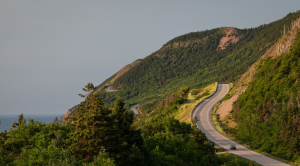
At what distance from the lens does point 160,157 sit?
40.2 m

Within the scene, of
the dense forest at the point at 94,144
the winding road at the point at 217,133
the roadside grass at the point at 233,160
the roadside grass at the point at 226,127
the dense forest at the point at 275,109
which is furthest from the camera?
the roadside grass at the point at 226,127

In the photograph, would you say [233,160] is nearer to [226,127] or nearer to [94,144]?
[94,144]

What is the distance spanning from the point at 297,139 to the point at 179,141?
23.8 m

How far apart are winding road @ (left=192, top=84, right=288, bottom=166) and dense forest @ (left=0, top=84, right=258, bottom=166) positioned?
7175 mm

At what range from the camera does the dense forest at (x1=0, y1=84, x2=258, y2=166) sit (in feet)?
85.6

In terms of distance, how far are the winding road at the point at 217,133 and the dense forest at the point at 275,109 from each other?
11.7 feet

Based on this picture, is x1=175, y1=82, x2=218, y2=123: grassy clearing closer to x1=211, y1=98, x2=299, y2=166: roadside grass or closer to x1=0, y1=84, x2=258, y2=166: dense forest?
x1=211, y1=98, x2=299, y2=166: roadside grass

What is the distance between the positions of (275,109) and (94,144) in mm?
46604

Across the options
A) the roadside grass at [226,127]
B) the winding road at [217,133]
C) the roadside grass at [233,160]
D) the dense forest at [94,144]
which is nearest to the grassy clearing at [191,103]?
the winding road at [217,133]

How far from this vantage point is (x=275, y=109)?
63.4 meters

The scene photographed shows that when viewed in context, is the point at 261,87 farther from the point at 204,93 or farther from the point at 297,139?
the point at 204,93

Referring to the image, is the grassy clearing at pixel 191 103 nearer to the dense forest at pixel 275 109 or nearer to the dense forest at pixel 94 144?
the dense forest at pixel 275 109

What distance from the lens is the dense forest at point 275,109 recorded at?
56406 millimetres

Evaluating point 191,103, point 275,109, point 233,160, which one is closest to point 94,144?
point 233,160
